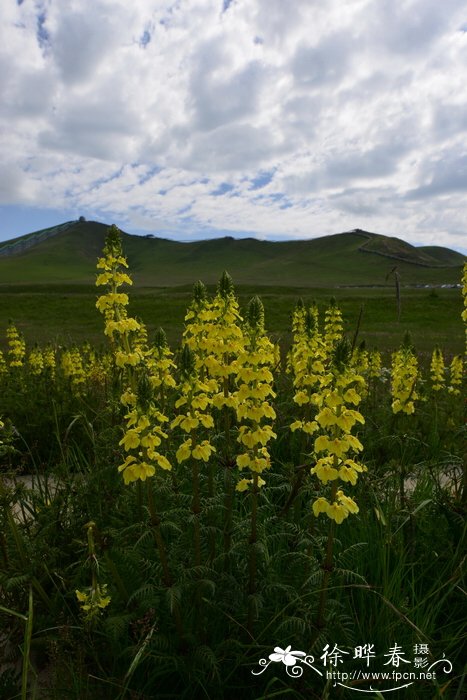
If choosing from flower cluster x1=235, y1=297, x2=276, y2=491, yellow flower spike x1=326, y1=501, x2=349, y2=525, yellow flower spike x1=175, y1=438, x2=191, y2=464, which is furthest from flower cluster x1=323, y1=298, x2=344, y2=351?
yellow flower spike x1=326, y1=501, x2=349, y2=525

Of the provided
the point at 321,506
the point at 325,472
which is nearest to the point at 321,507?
the point at 321,506

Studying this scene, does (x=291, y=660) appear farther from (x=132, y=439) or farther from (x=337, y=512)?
(x=132, y=439)

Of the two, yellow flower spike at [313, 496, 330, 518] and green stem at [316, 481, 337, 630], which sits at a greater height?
yellow flower spike at [313, 496, 330, 518]

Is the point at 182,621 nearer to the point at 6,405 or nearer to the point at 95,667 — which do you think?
the point at 95,667

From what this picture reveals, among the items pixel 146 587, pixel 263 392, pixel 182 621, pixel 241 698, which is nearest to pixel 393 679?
pixel 241 698

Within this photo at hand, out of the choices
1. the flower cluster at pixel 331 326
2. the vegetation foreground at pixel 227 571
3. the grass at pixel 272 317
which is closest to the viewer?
the vegetation foreground at pixel 227 571

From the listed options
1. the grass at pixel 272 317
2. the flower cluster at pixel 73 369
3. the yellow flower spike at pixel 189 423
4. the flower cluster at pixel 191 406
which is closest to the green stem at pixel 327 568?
the flower cluster at pixel 191 406

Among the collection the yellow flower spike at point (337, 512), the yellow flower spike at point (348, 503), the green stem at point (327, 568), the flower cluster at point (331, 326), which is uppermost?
the flower cluster at point (331, 326)

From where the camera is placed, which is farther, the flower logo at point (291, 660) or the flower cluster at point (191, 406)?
the flower cluster at point (191, 406)

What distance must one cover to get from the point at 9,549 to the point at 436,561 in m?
3.88

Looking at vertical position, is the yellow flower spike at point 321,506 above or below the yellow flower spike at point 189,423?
below

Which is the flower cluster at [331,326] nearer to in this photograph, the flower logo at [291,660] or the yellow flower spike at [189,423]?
the yellow flower spike at [189,423]

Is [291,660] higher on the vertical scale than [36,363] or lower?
lower

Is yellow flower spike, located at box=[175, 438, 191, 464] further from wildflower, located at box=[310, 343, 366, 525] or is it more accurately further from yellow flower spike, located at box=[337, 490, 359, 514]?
yellow flower spike, located at box=[337, 490, 359, 514]
